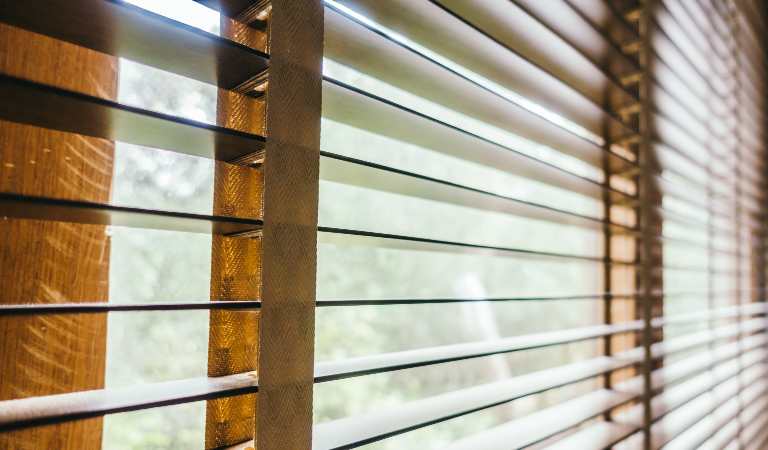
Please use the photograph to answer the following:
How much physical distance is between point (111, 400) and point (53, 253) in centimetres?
19

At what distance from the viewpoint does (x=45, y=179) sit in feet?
1.76

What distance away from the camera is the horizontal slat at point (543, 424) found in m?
0.82

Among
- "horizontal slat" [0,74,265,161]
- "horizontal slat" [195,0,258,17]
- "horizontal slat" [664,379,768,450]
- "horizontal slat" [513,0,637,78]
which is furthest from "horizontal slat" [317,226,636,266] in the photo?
"horizontal slat" [664,379,768,450]

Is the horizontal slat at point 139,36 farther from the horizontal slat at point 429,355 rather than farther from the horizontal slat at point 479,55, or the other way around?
the horizontal slat at point 429,355

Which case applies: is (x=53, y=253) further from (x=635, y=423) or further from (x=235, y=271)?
(x=635, y=423)

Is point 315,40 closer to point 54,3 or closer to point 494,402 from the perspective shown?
point 54,3

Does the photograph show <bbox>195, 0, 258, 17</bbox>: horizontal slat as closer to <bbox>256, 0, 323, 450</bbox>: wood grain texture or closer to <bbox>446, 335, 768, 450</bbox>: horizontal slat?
<bbox>256, 0, 323, 450</bbox>: wood grain texture

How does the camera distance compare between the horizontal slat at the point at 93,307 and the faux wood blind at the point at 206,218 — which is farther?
the faux wood blind at the point at 206,218

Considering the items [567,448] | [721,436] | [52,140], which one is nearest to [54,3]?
[52,140]

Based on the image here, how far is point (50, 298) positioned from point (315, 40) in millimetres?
376

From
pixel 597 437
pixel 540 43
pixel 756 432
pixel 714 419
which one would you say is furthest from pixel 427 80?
pixel 756 432

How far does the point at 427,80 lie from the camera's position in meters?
0.75

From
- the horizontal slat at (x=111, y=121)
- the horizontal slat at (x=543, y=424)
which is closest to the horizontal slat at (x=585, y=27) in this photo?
the horizontal slat at (x=111, y=121)

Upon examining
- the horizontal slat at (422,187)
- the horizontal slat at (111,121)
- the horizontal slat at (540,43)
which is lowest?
the horizontal slat at (422,187)
